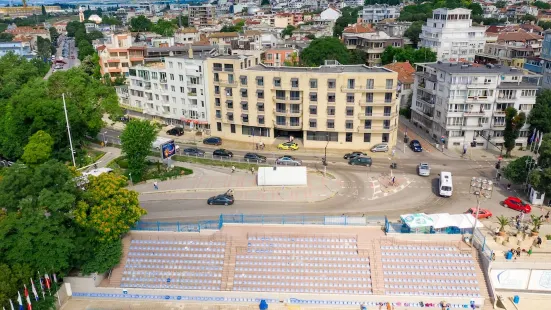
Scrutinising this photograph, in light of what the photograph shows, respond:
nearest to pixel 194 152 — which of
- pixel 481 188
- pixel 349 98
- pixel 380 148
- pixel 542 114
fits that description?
pixel 349 98

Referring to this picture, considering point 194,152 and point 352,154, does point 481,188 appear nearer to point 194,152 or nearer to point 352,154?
point 352,154

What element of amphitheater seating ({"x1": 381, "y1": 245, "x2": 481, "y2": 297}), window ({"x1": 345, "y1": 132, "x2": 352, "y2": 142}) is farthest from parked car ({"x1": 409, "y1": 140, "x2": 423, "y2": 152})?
amphitheater seating ({"x1": 381, "y1": 245, "x2": 481, "y2": 297})

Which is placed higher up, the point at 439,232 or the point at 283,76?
the point at 283,76

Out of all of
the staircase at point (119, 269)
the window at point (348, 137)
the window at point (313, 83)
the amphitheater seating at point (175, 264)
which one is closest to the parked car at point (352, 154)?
the window at point (348, 137)

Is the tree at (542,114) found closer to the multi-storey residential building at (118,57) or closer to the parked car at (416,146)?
the parked car at (416,146)

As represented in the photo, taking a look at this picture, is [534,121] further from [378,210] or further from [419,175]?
[378,210]

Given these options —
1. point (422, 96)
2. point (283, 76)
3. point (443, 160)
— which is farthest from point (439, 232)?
point (422, 96)
